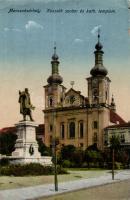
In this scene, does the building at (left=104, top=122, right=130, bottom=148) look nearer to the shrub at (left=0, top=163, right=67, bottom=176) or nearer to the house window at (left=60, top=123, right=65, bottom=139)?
the house window at (left=60, top=123, right=65, bottom=139)

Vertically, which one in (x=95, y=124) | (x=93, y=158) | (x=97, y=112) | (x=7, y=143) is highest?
(x=97, y=112)

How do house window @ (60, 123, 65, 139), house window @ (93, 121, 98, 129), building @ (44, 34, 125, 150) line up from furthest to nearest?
house window @ (60, 123, 65, 139) → house window @ (93, 121, 98, 129) → building @ (44, 34, 125, 150)

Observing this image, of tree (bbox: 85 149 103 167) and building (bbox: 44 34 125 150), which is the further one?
building (bbox: 44 34 125 150)

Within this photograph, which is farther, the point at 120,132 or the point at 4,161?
the point at 120,132

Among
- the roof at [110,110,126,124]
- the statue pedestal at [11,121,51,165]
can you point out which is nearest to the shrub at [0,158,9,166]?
the statue pedestal at [11,121,51,165]

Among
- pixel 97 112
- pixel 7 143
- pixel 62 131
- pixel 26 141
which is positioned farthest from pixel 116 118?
pixel 26 141

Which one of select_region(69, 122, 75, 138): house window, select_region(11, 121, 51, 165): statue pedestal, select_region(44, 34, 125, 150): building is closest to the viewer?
select_region(11, 121, 51, 165): statue pedestal

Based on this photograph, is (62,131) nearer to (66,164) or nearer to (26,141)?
(66,164)

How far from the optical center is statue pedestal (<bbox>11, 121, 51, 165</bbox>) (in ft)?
48.2

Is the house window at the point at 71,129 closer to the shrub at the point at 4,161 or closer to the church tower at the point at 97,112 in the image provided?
the church tower at the point at 97,112

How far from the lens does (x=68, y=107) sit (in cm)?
3356

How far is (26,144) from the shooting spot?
48.5 feet

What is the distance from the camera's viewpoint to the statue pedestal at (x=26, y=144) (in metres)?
14.7

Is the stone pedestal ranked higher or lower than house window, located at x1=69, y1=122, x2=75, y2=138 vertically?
lower
